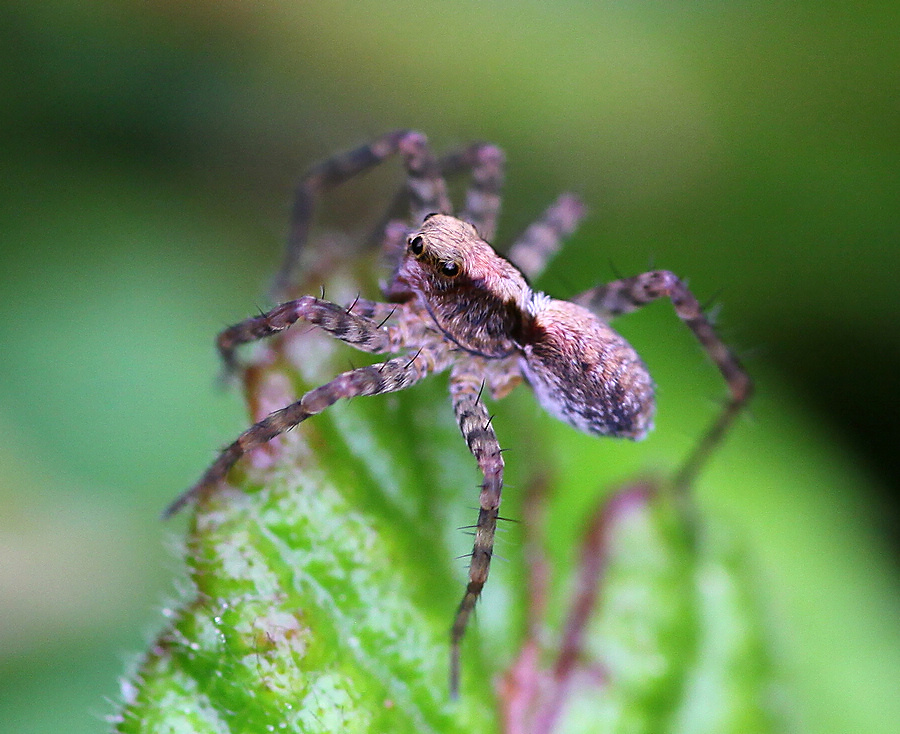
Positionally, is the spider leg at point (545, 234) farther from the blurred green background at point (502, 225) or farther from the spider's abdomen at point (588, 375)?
the spider's abdomen at point (588, 375)

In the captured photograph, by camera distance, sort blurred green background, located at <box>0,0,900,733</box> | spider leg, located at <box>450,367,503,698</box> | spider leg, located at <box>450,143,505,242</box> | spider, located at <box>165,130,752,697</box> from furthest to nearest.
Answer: spider leg, located at <box>450,143,505,242</box> → blurred green background, located at <box>0,0,900,733</box> → spider, located at <box>165,130,752,697</box> → spider leg, located at <box>450,367,503,698</box>

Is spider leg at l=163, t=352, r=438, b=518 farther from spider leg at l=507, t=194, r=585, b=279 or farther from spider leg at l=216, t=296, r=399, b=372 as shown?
spider leg at l=507, t=194, r=585, b=279

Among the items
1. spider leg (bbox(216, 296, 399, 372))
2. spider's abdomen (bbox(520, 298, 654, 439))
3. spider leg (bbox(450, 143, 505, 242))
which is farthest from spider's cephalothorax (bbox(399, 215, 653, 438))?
spider leg (bbox(450, 143, 505, 242))

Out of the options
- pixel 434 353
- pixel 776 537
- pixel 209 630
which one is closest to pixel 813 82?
pixel 776 537

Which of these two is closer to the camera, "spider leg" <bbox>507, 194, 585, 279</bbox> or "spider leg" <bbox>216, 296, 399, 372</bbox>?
"spider leg" <bbox>216, 296, 399, 372</bbox>

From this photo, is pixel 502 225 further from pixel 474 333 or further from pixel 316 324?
pixel 316 324

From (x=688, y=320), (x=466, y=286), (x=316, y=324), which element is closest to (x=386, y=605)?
(x=316, y=324)

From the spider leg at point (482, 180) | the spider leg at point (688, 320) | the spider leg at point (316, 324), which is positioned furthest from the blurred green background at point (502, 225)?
the spider leg at point (316, 324)
